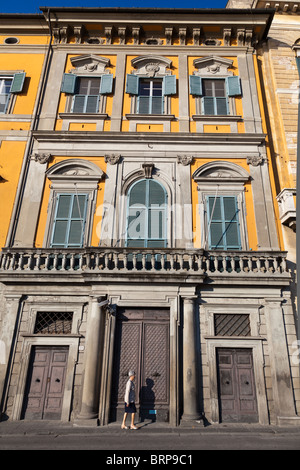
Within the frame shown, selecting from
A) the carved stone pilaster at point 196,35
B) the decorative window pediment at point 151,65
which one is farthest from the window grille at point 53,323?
the carved stone pilaster at point 196,35

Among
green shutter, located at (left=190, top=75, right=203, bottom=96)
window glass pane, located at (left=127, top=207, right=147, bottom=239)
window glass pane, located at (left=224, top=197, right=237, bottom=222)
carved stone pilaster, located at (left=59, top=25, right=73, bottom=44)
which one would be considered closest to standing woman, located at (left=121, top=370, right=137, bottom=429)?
window glass pane, located at (left=127, top=207, right=147, bottom=239)

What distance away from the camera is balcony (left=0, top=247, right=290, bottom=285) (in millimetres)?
9305

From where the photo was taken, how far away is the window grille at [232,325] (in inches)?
367

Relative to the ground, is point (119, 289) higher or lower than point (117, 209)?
lower

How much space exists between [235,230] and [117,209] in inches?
161

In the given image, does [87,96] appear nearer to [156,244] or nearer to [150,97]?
[150,97]

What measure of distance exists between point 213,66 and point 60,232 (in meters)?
9.79

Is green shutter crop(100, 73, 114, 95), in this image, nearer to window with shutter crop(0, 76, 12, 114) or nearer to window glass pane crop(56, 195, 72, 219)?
window with shutter crop(0, 76, 12, 114)

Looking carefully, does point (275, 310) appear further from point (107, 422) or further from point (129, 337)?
point (107, 422)

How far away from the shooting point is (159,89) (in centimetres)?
1336

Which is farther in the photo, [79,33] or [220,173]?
[79,33]

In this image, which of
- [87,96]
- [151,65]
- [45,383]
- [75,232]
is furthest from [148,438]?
[151,65]

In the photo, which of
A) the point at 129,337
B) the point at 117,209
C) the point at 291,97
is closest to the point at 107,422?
the point at 129,337

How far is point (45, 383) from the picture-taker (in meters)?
8.80
